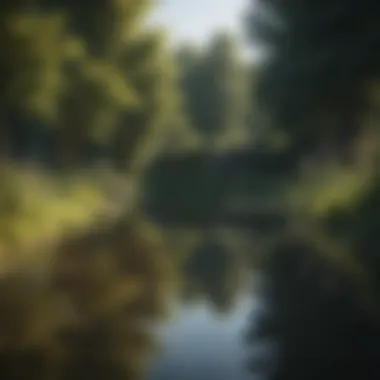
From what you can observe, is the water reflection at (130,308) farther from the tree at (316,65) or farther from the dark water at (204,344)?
the tree at (316,65)

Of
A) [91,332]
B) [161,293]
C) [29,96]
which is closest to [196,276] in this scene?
[161,293]

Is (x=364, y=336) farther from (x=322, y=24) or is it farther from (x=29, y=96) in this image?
(x=29, y=96)

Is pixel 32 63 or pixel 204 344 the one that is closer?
pixel 204 344

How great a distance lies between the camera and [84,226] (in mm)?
1154

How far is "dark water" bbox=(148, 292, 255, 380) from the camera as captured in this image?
107cm

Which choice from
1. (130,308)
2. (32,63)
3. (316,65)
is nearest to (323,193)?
(316,65)

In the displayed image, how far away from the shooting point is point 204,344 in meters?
1.09

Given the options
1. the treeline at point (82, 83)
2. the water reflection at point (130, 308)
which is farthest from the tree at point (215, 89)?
the water reflection at point (130, 308)

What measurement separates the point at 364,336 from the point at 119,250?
411 millimetres

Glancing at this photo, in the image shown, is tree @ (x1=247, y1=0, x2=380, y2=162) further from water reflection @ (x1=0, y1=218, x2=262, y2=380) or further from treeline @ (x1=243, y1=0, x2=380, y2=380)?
water reflection @ (x1=0, y1=218, x2=262, y2=380)

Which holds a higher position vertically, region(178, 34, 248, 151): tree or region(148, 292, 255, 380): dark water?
region(178, 34, 248, 151): tree

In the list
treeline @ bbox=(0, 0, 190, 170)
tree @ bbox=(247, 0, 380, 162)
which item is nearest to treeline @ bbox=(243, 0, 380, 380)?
tree @ bbox=(247, 0, 380, 162)

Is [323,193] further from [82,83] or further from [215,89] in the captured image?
[82,83]

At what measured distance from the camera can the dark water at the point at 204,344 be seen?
1072 millimetres
